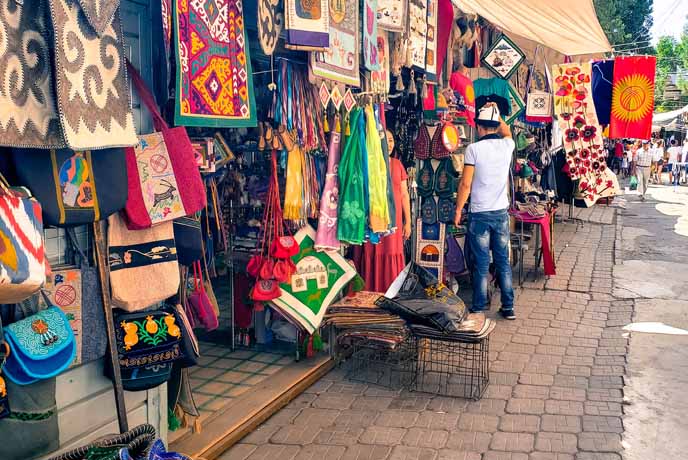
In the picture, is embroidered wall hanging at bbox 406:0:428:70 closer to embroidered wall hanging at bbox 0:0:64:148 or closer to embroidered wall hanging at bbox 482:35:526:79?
embroidered wall hanging at bbox 482:35:526:79

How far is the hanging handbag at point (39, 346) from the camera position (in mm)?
2551

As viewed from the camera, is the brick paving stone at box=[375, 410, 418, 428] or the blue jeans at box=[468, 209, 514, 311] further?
the blue jeans at box=[468, 209, 514, 311]

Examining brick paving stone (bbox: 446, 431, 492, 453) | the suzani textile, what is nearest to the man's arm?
brick paving stone (bbox: 446, 431, 492, 453)

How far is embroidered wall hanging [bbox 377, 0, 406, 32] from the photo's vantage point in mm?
5555

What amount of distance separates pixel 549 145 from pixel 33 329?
11.7 m

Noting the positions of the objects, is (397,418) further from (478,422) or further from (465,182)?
(465,182)

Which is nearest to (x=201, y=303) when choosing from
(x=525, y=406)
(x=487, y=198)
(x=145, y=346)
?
(x=145, y=346)

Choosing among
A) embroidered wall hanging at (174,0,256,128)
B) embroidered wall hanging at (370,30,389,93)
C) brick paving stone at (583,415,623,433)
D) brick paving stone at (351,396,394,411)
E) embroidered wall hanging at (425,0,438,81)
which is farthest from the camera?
embroidered wall hanging at (425,0,438,81)

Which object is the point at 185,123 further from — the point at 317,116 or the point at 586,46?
the point at 586,46

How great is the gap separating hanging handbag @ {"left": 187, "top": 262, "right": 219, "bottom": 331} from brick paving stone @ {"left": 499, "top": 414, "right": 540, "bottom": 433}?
2.06 metres

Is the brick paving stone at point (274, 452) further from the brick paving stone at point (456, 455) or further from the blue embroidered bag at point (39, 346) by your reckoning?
the blue embroidered bag at point (39, 346)

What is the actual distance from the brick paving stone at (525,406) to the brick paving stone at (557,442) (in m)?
0.36

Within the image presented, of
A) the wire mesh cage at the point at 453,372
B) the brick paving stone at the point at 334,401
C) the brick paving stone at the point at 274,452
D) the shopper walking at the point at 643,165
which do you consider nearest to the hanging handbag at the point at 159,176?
the brick paving stone at the point at 274,452

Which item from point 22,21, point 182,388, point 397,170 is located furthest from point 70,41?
point 397,170
